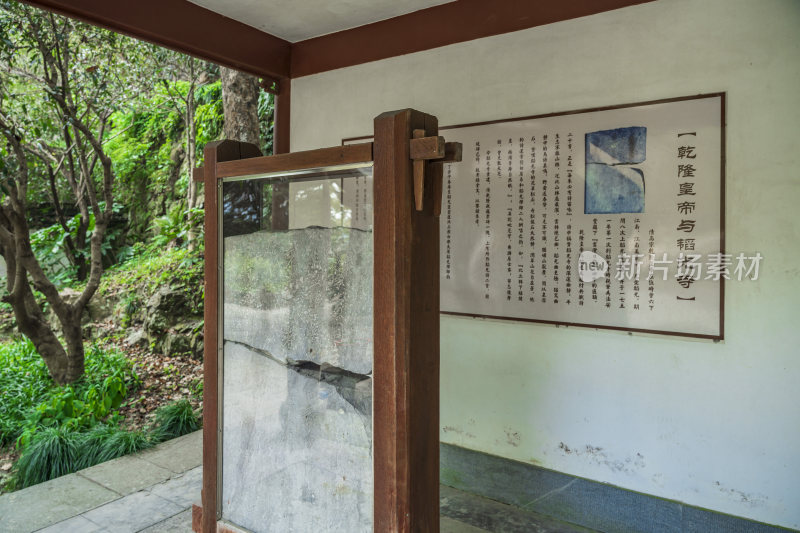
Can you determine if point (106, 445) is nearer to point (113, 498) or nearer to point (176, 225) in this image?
point (113, 498)

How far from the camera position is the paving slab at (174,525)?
291 centimetres

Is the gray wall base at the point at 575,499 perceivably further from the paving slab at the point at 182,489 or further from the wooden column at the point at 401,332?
the paving slab at the point at 182,489

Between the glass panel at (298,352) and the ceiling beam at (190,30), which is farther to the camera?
the ceiling beam at (190,30)

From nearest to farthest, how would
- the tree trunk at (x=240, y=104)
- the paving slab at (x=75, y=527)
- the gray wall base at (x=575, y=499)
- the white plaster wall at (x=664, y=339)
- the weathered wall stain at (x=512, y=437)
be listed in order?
the white plaster wall at (x=664, y=339) < the gray wall base at (x=575, y=499) < the paving slab at (x=75, y=527) < the weathered wall stain at (x=512, y=437) < the tree trunk at (x=240, y=104)

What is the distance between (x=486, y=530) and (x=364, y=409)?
1458mm

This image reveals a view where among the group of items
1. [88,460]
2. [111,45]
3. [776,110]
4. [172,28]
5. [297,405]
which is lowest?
[88,460]

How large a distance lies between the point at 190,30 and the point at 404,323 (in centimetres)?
258

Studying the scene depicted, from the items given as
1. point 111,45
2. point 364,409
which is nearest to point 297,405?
point 364,409

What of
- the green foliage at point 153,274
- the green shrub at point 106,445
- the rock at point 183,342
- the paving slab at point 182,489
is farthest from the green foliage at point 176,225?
the paving slab at point 182,489

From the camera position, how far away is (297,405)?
2.20 meters

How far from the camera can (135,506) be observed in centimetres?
318

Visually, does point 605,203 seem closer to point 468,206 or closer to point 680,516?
point 468,206

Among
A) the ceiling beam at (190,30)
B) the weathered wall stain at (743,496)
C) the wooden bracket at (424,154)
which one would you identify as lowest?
the weathered wall stain at (743,496)

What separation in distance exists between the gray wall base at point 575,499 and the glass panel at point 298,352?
4.73ft
